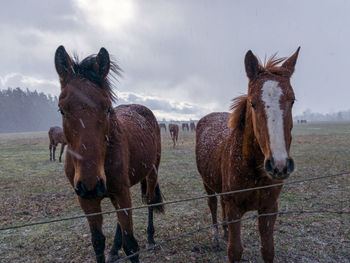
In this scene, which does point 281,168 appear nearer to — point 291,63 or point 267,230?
point 267,230

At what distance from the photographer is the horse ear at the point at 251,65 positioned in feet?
7.46

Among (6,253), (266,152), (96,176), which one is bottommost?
(6,253)

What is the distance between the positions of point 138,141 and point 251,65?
6.82ft

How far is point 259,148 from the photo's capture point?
2.26 metres

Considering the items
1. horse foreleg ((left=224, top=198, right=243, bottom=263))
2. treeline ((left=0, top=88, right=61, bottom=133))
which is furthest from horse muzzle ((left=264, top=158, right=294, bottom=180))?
treeline ((left=0, top=88, right=61, bottom=133))

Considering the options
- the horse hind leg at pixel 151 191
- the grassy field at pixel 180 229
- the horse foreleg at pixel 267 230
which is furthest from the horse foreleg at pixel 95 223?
the horse foreleg at pixel 267 230

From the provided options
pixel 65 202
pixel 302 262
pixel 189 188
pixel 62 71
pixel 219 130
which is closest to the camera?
pixel 62 71

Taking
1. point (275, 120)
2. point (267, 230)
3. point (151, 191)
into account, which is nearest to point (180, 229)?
point (151, 191)

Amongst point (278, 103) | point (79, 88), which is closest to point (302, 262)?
point (278, 103)

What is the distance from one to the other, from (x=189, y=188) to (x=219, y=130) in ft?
13.4

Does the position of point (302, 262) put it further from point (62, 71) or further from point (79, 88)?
point (62, 71)

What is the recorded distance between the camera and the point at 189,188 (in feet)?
24.0

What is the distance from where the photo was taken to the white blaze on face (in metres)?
1.75

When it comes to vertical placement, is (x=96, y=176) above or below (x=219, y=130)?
below
